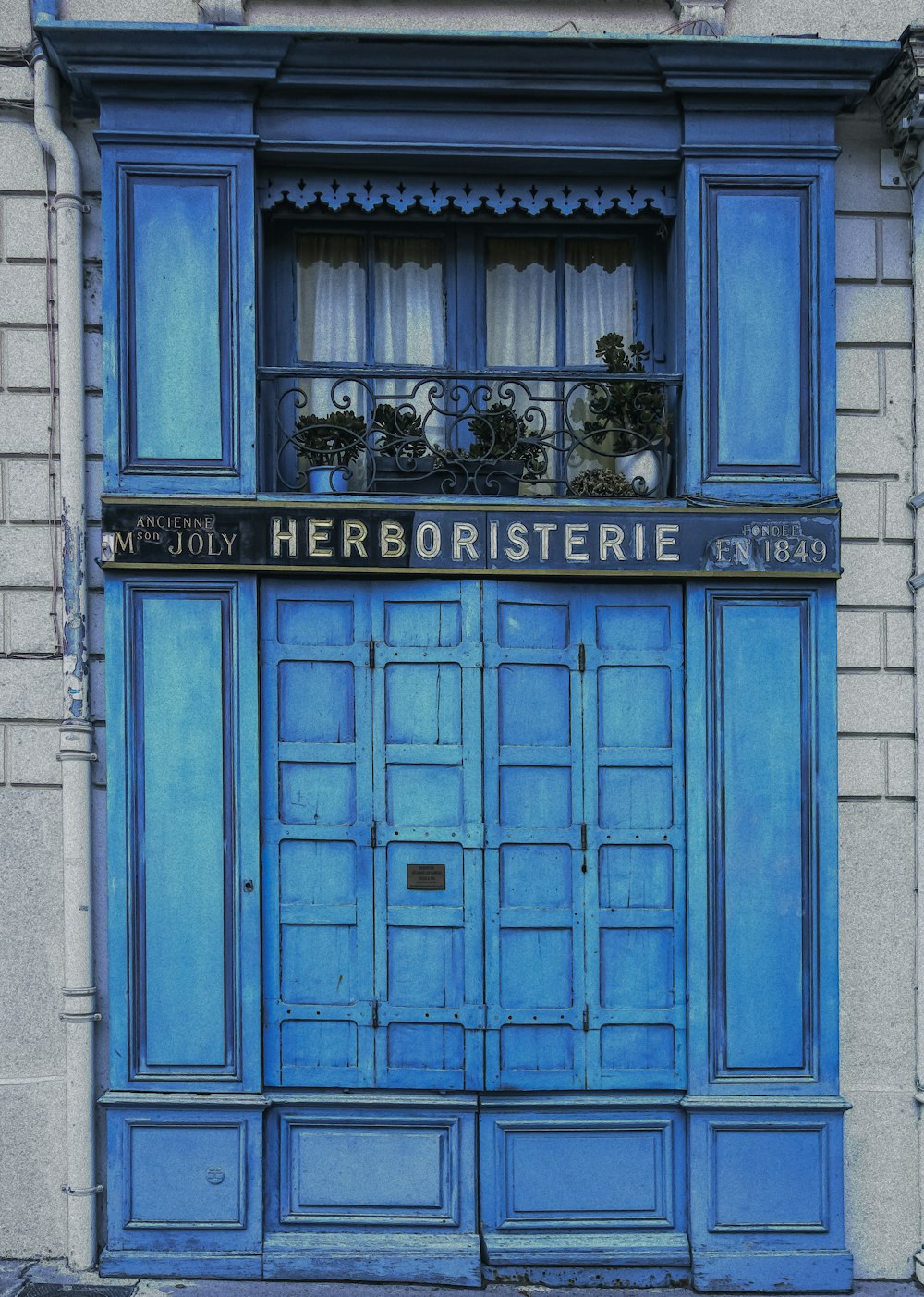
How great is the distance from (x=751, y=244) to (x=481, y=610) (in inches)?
94.9

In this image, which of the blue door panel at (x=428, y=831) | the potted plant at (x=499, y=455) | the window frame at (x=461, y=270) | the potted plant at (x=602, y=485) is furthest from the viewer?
the window frame at (x=461, y=270)

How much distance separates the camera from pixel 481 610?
19.0 feet

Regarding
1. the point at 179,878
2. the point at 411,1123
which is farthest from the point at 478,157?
the point at 411,1123

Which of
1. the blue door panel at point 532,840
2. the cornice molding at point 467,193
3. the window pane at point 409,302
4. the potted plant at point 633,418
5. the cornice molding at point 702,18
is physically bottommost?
the blue door panel at point 532,840

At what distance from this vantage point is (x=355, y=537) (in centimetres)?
570

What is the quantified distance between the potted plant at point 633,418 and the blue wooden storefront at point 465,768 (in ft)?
0.96

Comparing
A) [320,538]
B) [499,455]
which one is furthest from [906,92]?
[320,538]

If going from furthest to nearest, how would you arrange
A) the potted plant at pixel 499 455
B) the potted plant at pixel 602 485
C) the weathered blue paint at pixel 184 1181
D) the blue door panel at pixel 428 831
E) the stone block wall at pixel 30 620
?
the potted plant at pixel 499 455, the potted plant at pixel 602 485, the stone block wall at pixel 30 620, the blue door panel at pixel 428 831, the weathered blue paint at pixel 184 1181

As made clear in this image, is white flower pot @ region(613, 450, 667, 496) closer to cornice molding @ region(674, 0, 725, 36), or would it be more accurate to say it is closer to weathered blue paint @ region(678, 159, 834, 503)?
weathered blue paint @ region(678, 159, 834, 503)

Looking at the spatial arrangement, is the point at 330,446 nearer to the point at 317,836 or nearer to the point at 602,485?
the point at 602,485

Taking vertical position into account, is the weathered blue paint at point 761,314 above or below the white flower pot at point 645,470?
above

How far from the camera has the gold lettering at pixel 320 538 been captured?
569 cm

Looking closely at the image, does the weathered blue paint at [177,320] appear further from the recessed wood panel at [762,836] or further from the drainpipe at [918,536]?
the drainpipe at [918,536]

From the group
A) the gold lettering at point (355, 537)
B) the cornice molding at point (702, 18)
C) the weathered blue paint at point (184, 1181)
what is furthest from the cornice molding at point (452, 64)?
the weathered blue paint at point (184, 1181)
